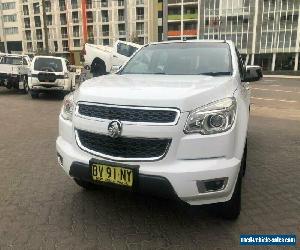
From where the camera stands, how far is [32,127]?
8.54 metres

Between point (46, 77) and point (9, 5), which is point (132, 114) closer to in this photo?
point (46, 77)

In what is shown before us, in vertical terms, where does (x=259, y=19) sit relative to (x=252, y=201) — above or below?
above

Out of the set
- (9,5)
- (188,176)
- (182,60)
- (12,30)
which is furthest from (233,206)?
(9,5)

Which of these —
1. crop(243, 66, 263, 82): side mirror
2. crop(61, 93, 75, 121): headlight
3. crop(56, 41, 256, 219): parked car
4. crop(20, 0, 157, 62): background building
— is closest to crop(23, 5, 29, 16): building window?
crop(20, 0, 157, 62): background building

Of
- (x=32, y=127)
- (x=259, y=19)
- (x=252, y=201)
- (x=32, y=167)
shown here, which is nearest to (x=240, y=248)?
(x=252, y=201)

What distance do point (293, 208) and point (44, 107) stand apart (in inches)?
390

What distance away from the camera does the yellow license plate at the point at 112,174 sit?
3.06m

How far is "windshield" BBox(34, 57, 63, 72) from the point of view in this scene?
14172mm

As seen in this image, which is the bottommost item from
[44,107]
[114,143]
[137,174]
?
[44,107]

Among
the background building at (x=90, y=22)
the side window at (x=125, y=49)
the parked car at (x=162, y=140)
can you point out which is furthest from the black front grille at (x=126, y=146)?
the background building at (x=90, y=22)

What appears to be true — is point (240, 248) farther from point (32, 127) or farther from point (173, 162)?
point (32, 127)

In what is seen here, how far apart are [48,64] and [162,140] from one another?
41.8 feet

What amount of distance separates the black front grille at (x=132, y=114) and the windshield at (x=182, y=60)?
1.54 meters

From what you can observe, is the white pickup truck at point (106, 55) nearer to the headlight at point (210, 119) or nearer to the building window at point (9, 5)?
the headlight at point (210, 119)
